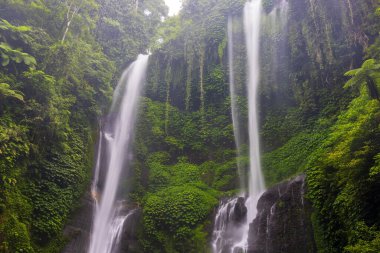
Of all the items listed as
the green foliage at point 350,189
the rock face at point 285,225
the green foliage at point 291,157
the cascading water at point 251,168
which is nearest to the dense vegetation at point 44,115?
the cascading water at point 251,168

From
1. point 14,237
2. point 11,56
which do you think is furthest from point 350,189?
point 11,56

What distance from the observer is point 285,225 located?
9.83m

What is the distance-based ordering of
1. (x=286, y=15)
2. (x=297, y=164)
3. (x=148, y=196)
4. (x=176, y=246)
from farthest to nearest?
(x=286, y=15), (x=148, y=196), (x=297, y=164), (x=176, y=246)

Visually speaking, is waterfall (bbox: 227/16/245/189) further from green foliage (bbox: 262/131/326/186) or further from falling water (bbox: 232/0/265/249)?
green foliage (bbox: 262/131/326/186)

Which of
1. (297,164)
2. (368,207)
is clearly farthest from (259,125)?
(368,207)

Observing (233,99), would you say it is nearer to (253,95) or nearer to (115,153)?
(253,95)

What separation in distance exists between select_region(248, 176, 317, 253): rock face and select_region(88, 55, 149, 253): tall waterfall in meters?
5.51

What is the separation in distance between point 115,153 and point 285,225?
29.5 feet

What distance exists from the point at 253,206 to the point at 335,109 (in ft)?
17.6

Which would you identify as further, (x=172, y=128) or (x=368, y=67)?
(x=172, y=128)

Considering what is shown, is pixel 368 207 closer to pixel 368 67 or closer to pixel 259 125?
pixel 368 67

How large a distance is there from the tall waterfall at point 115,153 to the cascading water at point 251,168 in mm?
4079

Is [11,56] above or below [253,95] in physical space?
below

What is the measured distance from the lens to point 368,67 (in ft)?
28.6
